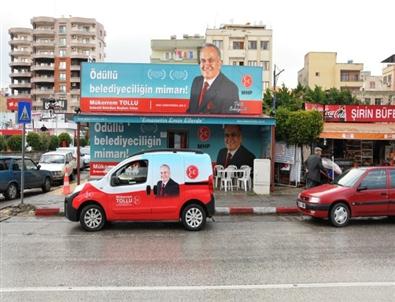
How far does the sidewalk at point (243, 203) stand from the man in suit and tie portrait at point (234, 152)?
1962mm

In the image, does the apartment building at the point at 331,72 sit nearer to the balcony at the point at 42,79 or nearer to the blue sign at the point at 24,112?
the balcony at the point at 42,79

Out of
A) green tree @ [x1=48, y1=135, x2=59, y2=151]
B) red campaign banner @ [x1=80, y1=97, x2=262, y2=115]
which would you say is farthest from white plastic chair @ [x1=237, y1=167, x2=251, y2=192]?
green tree @ [x1=48, y1=135, x2=59, y2=151]

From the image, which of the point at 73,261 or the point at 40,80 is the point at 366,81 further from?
the point at 73,261

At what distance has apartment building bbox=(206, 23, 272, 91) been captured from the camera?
8181 cm

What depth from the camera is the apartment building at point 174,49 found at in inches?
3378

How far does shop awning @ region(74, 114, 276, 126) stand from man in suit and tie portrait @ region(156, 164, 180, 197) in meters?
6.03

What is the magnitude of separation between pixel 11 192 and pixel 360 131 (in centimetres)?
1377

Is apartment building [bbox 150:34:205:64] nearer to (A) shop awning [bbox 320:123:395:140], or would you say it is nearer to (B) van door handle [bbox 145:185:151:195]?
(A) shop awning [bbox 320:123:395:140]

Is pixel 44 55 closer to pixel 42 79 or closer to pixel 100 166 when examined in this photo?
pixel 42 79

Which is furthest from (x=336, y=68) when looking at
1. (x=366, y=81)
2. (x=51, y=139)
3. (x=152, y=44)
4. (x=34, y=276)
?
(x=34, y=276)

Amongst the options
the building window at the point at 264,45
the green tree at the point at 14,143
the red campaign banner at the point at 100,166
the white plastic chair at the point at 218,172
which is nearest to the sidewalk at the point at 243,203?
the white plastic chair at the point at 218,172

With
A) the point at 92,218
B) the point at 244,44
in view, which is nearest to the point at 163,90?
the point at 92,218

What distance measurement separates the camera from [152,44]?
87.5 m

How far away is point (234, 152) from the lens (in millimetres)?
19016
